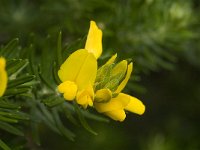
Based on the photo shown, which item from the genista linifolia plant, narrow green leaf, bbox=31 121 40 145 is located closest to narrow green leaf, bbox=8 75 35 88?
the genista linifolia plant

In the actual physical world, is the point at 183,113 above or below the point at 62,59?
below

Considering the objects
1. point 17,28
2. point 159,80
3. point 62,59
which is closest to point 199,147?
point 159,80

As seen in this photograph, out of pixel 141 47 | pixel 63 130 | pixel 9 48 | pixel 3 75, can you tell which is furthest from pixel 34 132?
pixel 141 47

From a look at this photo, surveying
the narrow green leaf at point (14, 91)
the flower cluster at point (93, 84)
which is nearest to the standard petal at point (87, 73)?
the flower cluster at point (93, 84)

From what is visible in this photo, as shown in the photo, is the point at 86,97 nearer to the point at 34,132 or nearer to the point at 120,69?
the point at 120,69

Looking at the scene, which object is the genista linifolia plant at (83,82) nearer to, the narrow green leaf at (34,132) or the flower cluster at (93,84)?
the flower cluster at (93,84)

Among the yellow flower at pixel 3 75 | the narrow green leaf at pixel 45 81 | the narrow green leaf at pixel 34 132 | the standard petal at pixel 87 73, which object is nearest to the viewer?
the yellow flower at pixel 3 75

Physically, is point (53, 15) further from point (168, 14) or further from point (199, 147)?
point (199, 147)
